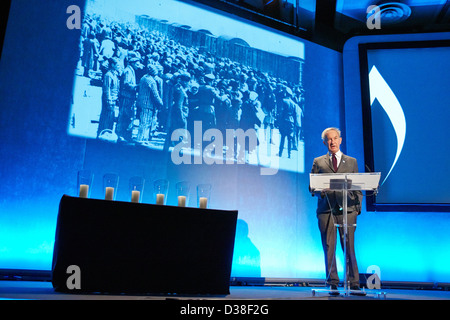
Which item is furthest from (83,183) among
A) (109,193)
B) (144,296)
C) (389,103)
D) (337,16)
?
(337,16)

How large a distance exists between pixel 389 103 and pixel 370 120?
35 cm

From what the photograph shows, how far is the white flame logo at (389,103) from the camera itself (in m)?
5.23

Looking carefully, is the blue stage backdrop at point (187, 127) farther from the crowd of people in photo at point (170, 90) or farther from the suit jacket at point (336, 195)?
the suit jacket at point (336, 195)

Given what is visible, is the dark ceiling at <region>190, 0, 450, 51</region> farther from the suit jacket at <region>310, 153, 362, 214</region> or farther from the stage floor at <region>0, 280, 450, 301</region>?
the stage floor at <region>0, 280, 450, 301</region>

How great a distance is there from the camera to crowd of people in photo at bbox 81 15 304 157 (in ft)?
14.8

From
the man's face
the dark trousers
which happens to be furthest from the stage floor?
the man's face

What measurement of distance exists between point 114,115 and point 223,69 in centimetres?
152

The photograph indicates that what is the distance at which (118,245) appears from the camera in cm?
274

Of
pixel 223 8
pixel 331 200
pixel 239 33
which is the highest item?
pixel 223 8

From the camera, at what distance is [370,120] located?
5316mm

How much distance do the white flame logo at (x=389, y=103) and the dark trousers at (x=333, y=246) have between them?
1772 millimetres

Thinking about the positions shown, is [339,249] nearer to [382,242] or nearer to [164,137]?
[382,242]

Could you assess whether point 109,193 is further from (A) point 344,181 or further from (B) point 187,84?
(B) point 187,84
